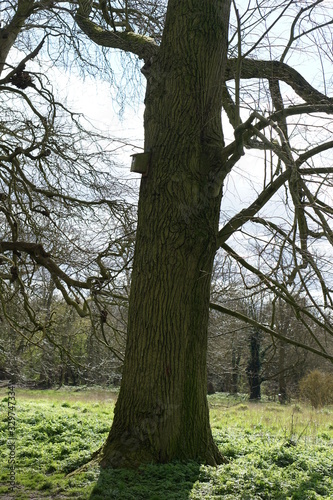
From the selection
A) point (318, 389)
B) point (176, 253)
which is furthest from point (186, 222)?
point (318, 389)

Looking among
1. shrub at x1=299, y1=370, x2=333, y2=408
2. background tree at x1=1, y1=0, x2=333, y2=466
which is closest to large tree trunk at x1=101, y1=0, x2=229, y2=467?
background tree at x1=1, y1=0, x2=333, y2=466

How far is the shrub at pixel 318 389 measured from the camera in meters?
17.9

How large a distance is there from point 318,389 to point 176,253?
14.3 metres

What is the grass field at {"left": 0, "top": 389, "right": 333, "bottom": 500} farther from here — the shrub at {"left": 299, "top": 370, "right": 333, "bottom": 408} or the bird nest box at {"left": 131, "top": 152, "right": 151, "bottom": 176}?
the shrub at {"left": 299, "top": 370, "right": 333, "bottom": 408}

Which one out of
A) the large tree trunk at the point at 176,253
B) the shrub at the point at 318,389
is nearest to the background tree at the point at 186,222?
the large tree trunk at the point at 176,253

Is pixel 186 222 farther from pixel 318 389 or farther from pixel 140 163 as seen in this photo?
pixel 318 389

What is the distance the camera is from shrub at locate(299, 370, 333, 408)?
58.7ft

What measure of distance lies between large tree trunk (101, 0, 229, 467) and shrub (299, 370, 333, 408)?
510 inches

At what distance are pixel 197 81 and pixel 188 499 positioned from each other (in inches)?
169

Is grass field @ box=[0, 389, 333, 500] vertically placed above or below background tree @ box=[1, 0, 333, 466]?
below

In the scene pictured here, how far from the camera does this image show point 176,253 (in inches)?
224

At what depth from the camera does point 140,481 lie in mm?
4875

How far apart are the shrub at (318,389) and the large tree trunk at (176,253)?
13.0 m

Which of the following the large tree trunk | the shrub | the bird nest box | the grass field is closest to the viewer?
the grass field
